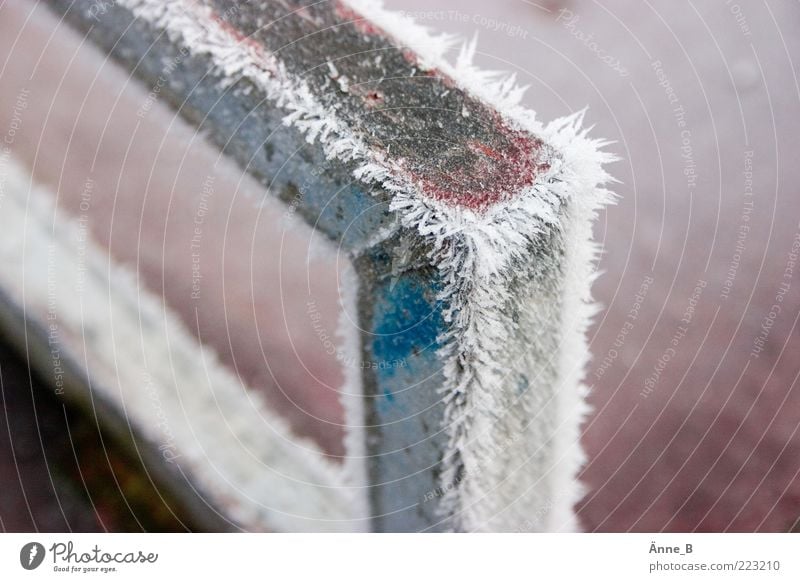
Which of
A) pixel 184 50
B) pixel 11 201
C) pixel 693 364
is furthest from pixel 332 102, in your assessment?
pixel 693 364

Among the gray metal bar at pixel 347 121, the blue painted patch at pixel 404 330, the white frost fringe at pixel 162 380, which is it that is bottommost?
the white frost fringe at pixel 162 380

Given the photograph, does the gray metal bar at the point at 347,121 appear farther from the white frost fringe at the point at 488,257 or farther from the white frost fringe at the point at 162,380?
the white frost fringe at the point at 162,380

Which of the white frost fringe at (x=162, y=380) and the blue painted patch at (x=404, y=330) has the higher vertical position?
Result: the blue painted patch at (x=404, y=330)

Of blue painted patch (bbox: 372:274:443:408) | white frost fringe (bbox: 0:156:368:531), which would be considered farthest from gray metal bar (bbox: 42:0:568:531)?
white frost fringe (bbox: 0:156:368:531)

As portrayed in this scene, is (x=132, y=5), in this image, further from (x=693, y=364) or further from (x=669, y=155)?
(x=693, y=364)

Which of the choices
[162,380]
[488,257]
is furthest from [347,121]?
[162,380]

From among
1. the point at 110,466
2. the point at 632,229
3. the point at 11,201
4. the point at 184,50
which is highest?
the point at 632,229

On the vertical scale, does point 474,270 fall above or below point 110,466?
above

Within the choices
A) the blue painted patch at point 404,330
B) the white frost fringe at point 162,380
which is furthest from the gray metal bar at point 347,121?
the white frost fringe at point 162,380

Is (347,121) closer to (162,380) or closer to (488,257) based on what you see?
(488,257)
